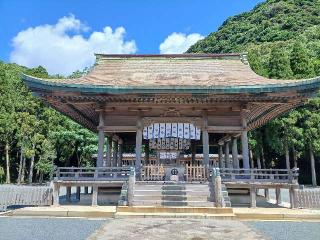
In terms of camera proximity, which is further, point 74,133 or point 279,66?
point 74,133

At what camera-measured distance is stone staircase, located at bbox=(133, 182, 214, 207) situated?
45.4 ft

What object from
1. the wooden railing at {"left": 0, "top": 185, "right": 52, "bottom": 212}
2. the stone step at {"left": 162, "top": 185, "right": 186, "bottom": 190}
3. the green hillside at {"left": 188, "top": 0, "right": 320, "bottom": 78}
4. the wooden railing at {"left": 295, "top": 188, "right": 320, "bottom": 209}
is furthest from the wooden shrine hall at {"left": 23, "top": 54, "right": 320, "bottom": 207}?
the green hillside at {"left": 188, "top": 0, "right": 320, "bottom": 78}

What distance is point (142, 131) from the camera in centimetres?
1767

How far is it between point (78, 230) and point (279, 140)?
26.8m

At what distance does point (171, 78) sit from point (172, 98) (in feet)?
8.24

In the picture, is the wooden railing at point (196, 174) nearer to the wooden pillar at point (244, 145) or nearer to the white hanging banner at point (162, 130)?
the wooden pillar at point (244, 145)

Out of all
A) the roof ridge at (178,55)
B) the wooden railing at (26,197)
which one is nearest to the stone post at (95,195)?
the wooden railing at (26,197)

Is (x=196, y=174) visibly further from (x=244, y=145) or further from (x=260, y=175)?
(x=260, y=175)

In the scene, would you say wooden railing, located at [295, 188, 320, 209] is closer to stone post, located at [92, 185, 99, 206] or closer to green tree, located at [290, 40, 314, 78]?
stone post, located at [92, 185, 99, 206]

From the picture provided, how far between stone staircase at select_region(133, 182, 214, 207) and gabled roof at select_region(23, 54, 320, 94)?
4.48 metres

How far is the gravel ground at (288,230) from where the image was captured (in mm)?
9383

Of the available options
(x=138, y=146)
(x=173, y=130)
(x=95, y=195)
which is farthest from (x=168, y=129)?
(x=95, y=195)

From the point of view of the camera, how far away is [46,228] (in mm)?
10609

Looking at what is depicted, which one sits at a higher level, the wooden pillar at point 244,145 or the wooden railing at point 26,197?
the wooden pillar at point 244,145
